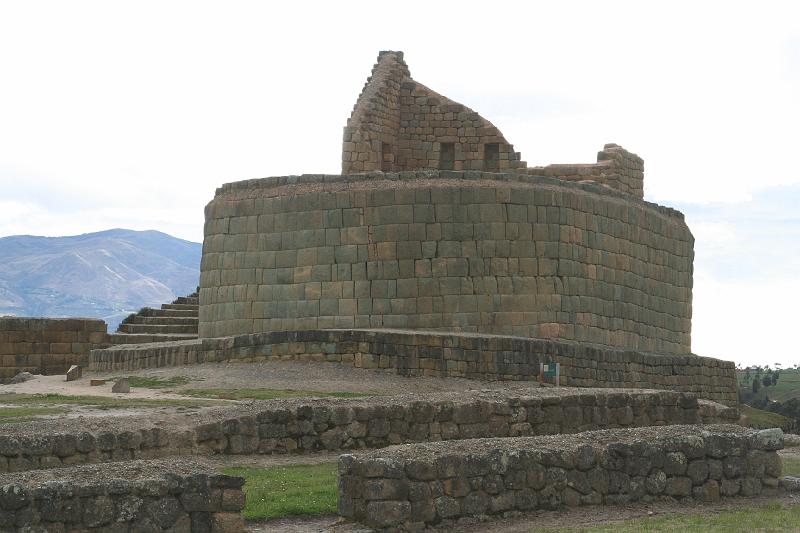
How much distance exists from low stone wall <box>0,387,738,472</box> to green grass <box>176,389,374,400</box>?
4624mm

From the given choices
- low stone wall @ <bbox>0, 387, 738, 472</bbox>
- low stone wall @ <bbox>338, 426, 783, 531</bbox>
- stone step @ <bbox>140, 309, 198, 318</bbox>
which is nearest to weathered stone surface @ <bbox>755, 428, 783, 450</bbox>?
low stone wall @ <bbox>338, 426, 783, 531</bbox>

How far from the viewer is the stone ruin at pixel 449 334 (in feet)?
41.0

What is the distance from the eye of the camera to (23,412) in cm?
1767

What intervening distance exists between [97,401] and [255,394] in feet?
8.76

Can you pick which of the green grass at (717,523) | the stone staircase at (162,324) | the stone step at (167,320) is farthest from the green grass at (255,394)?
the stone step at (167,320)

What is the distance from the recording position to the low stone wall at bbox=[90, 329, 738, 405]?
2562 cm

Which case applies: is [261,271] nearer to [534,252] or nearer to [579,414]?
[534,252]

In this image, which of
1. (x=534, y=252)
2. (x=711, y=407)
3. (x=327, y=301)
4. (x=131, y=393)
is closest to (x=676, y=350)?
(x=534, y=252)

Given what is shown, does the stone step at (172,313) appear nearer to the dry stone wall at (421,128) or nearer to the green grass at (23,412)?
the dry stone wall at (421,128)

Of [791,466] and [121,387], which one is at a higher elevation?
[121,387]

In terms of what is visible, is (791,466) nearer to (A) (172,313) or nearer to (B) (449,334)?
(B) (449,334)

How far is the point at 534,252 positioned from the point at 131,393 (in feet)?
32.8

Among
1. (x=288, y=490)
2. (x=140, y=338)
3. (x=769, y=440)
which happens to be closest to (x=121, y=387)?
(x=288, y=490)

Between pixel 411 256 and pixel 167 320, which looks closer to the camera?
pixel 411 256
